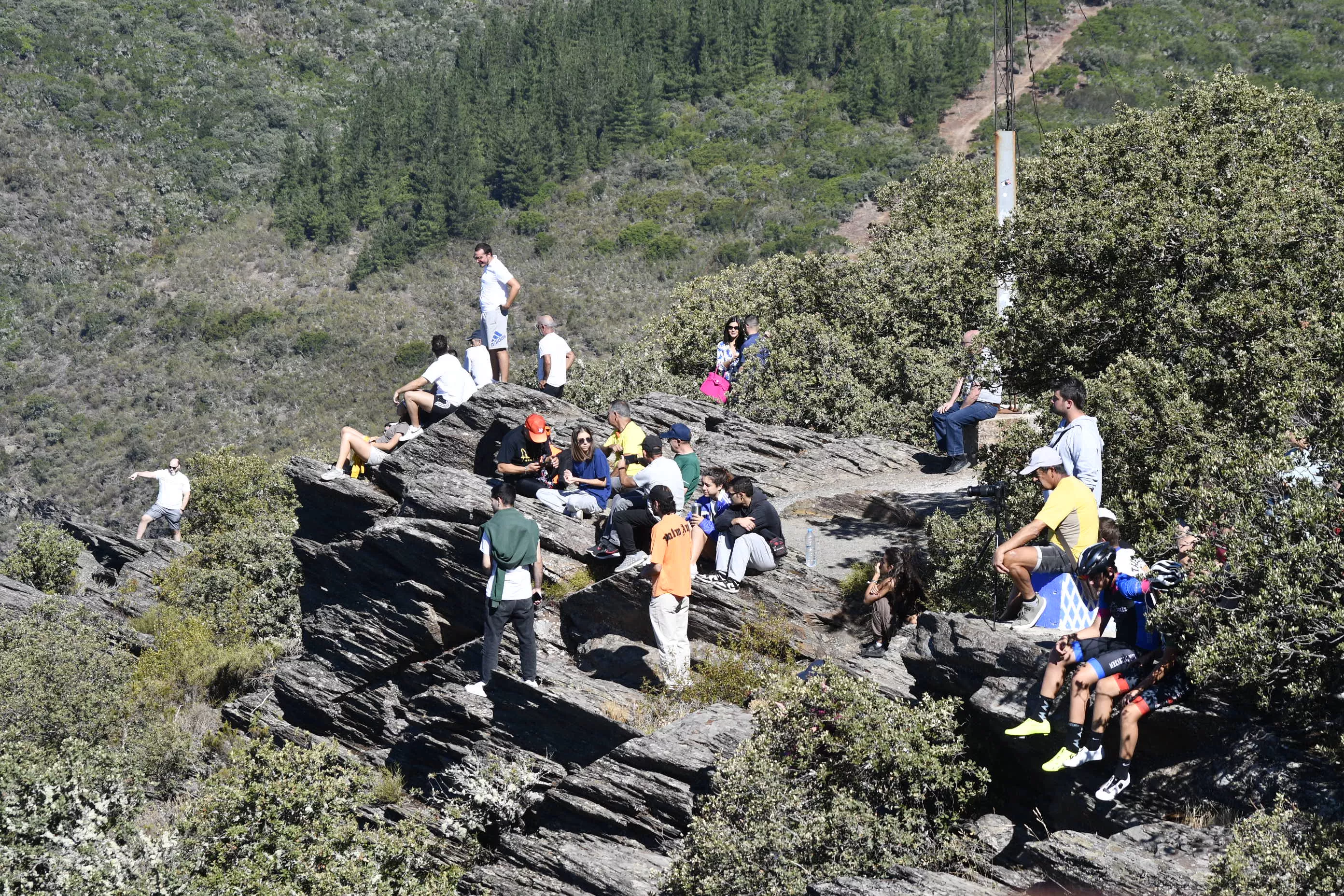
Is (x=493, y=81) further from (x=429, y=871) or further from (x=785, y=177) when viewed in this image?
(x=429, y=871)

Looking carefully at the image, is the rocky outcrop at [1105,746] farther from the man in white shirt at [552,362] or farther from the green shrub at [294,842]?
the man in white shirt at [552,362]

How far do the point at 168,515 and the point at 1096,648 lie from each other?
2040 cm

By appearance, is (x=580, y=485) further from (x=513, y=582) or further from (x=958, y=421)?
(x=958, y=421)

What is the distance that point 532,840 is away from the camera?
13.1 m

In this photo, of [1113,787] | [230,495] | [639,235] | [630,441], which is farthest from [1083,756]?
[639,235]

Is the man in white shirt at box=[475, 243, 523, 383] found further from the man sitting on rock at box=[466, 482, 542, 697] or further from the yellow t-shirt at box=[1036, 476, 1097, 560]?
the yellow t-shirt at box=[1036, 476, 1097, 560]

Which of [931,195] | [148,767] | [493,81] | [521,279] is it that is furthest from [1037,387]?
[493,81]

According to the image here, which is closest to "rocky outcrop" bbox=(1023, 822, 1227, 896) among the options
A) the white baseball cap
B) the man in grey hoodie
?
the white baseball cap

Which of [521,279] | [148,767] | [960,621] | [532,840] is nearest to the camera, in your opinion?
[960,621]

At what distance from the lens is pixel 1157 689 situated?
9672 mm

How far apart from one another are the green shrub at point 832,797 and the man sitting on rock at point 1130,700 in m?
1.36

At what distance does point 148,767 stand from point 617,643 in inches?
310

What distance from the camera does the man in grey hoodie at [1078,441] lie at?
11430 millimetres

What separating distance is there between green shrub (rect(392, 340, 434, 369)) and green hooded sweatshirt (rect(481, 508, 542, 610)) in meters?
55.2
